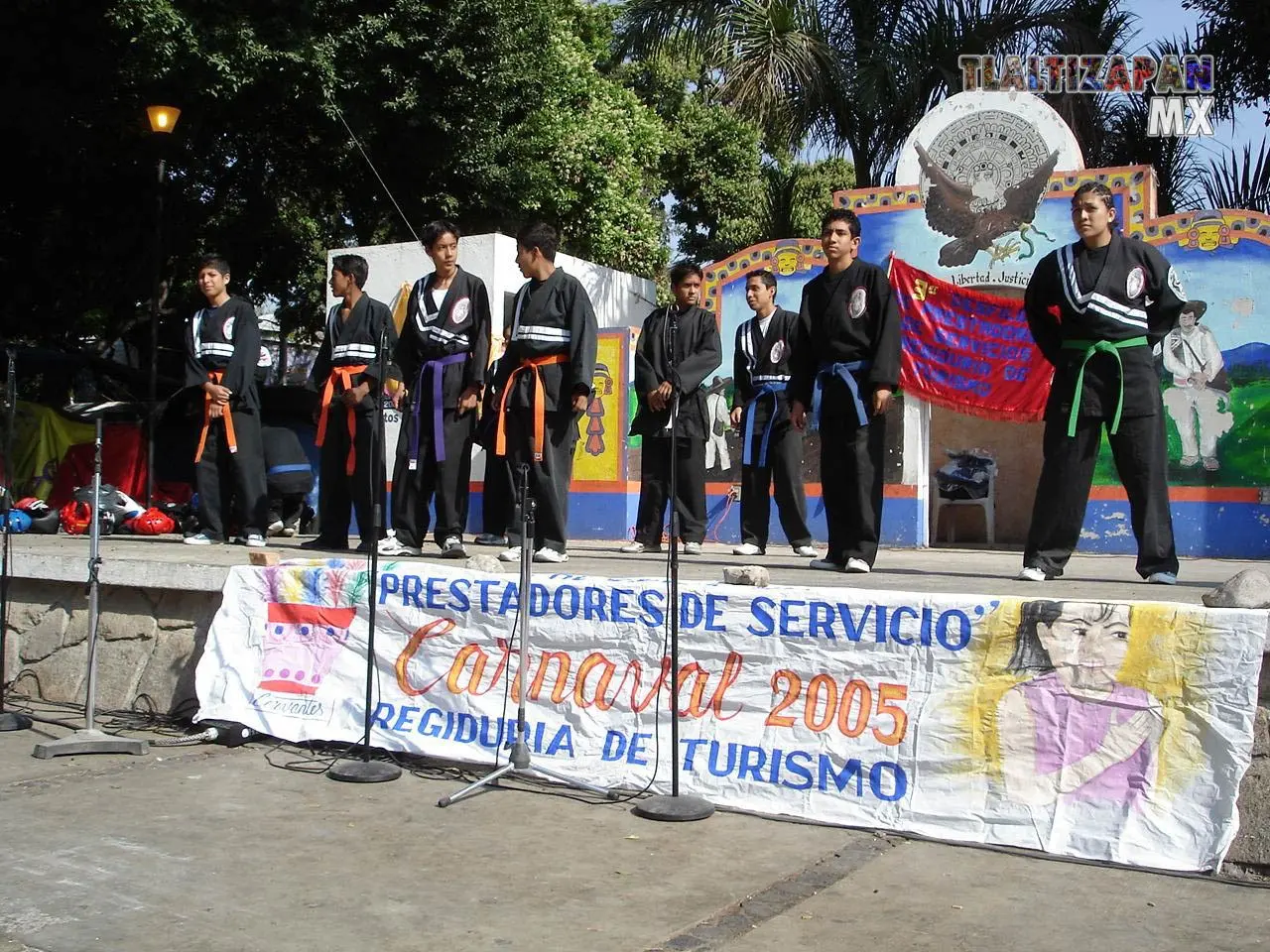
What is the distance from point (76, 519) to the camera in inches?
434

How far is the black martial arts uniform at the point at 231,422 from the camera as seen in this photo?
8703mm

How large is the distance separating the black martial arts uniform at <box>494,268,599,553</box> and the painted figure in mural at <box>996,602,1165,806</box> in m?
3.27

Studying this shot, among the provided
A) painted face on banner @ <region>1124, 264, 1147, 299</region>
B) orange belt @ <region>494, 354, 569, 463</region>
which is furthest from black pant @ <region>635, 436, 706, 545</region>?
painted face on banner @ <region>1124, 264, 1147, 299</region>

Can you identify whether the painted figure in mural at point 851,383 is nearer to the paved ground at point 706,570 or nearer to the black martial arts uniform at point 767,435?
the paved ground at point 706,570

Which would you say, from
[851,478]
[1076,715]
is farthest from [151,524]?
[1076,715]

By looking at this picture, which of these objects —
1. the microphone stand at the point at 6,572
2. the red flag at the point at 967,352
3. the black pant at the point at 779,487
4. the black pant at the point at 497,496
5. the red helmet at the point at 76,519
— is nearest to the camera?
the microphone stand at the point at 6,572

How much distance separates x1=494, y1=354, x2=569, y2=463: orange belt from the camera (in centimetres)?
738

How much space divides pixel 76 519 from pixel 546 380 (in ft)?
18.1

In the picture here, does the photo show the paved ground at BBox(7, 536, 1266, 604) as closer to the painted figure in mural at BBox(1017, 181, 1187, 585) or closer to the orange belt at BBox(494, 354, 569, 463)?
the painted figure in mural at BBox(1017, 181, 1187, 585)

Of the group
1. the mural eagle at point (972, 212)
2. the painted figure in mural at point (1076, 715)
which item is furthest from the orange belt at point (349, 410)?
the mural eagle at point (972, 212)

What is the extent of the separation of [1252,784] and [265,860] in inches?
130

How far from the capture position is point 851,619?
5.04m

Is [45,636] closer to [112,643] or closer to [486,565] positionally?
[112,643]

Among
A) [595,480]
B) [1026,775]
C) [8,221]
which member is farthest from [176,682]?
[8,221]
